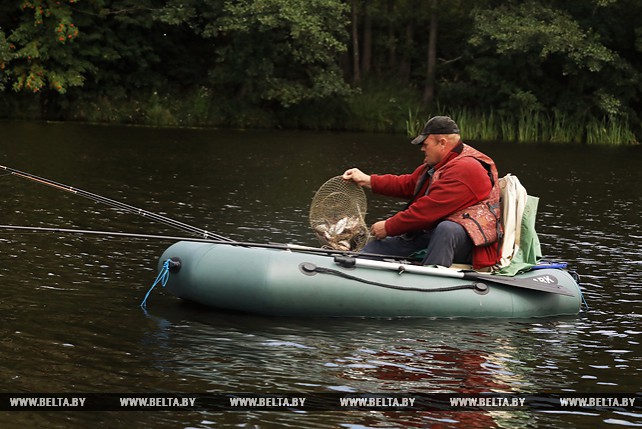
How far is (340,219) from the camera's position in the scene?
850cm

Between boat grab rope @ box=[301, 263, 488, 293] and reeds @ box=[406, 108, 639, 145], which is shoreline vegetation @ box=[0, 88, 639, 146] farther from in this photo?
boat grab rope @ box=[301, 263, 488, 293]

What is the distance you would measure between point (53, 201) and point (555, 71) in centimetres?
2183

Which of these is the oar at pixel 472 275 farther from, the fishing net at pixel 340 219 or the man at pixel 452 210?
the fishing net at pixel 340 219

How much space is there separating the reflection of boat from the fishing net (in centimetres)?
48

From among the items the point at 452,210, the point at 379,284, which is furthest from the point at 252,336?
the point at 452,210

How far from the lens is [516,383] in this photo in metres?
6.37

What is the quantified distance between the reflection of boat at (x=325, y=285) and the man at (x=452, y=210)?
0.26 meters

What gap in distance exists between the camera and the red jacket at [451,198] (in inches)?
313

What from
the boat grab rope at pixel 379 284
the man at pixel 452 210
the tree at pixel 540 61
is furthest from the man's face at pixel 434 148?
the tree at pixel 540 61

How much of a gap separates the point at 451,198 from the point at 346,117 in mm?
22478

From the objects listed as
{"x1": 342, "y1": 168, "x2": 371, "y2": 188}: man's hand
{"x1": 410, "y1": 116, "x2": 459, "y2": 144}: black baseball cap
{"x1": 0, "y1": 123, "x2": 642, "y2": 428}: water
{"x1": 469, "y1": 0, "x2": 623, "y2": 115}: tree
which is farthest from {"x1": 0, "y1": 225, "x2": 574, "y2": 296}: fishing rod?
{"x1": 469, "y1": 0, "x2": 623, "y2": 115}: tree

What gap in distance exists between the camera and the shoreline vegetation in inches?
1113

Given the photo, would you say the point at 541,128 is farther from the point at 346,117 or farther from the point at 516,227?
the point at 516,227

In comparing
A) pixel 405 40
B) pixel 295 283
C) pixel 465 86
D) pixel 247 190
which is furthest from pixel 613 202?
pixel 405 40
